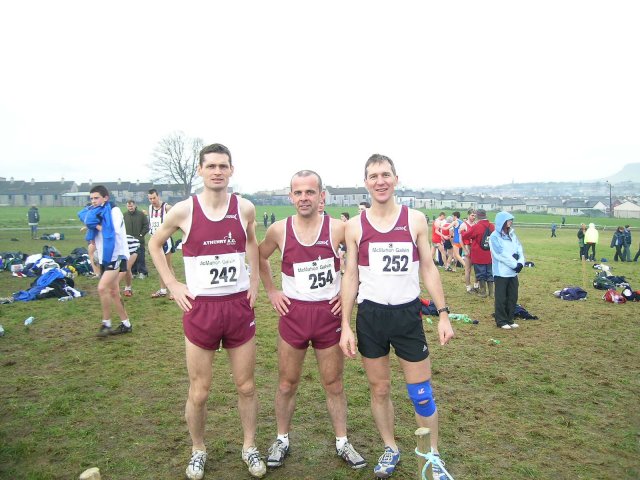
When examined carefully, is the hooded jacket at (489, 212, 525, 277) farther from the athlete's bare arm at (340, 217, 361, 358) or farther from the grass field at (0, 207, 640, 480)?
the athlete's bare arm at (340, 217, 361, 358)

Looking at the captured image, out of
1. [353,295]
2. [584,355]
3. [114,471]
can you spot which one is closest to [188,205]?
[353,295]

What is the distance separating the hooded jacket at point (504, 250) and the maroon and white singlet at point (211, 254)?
21.7ft

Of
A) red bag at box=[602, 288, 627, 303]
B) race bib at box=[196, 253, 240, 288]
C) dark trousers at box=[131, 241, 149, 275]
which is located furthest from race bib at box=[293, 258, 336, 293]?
dark trousers at box=[131, 241, 149, 275]

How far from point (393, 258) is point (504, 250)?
6.01 metres

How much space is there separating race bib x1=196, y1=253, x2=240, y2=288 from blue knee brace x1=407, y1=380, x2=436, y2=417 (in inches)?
73.4

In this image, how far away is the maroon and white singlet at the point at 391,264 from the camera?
3947mm

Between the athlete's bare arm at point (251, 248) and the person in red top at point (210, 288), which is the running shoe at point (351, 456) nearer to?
the person in red top at point (210, 288)

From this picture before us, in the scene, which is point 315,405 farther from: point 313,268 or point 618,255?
point 618,255

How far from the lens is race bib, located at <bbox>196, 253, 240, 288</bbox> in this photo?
13.0 feet

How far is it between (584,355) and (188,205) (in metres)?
7.02

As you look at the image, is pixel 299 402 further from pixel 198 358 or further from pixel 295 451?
pixel 198 358

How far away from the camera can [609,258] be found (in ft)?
74.6

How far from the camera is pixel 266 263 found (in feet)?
15.0

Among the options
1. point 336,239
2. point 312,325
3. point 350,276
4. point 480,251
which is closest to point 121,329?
point 312,325
